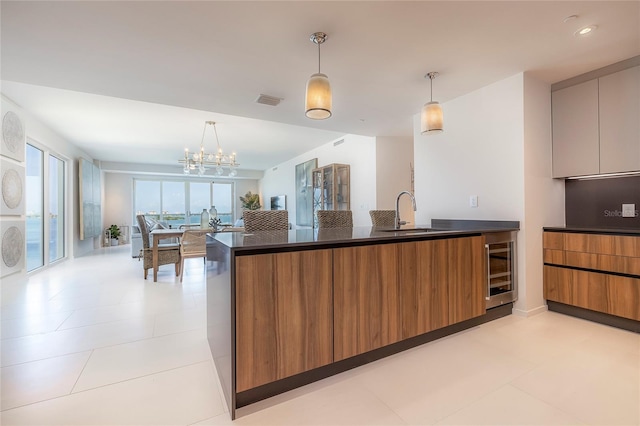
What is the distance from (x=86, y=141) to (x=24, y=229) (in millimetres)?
2762

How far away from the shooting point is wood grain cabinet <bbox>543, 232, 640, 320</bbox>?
233 centimetres

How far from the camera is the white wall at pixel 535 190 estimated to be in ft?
9.01

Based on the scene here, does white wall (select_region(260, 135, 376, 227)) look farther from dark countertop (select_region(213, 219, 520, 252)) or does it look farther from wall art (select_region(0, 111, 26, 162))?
wall art (select_region(0, 111, 26, 162))

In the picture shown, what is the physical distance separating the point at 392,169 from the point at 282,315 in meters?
4.45

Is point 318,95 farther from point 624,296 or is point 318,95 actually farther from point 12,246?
point 12,246

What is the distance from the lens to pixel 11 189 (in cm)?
399

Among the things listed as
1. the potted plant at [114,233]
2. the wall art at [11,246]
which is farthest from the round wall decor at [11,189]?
the potted plant at [114,233]

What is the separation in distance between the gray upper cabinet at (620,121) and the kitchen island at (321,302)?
1.72 meters

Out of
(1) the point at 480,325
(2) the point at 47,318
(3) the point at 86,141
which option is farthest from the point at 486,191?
(3) the point at 86,141

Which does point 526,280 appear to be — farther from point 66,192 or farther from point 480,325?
point 66,192

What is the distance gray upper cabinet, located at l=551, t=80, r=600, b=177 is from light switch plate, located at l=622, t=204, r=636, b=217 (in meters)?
0.43

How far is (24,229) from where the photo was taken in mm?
4344

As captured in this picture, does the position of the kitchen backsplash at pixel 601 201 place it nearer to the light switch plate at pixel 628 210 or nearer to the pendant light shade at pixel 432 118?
the light switch plate at pixel 628 210

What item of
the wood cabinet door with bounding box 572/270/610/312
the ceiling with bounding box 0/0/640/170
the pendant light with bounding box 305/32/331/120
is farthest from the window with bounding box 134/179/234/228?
the wood cabinet door with bounding box 572/270/610/312
